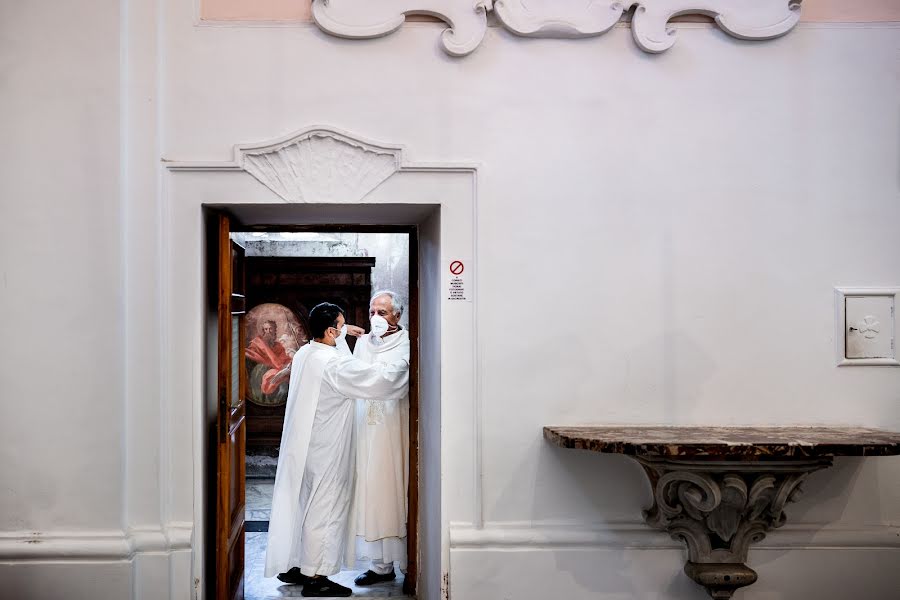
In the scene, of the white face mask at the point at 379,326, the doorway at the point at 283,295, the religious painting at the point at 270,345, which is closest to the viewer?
the white face mask at the point at 379,326

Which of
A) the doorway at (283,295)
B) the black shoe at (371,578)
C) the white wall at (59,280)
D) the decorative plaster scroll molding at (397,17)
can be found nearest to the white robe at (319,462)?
the black shoe at (371,578)

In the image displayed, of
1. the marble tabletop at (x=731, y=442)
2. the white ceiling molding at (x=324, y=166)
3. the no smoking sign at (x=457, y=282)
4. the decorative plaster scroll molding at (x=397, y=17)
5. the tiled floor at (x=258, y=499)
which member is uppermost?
the decorative plaster scroll molding at (x=397, y=17)

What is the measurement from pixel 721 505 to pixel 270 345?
17.3 ft

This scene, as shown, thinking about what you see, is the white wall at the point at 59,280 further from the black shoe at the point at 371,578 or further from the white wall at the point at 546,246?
the black shoe at the point at 371,578

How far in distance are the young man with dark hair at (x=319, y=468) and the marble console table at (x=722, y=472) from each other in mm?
1852

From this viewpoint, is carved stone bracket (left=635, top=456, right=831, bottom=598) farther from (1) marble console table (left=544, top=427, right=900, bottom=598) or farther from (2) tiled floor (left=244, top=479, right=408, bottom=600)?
(2) tiled floor (left=244, top=479, right=408, bottom=600)

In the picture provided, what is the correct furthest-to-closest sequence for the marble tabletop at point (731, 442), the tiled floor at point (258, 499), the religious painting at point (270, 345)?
the religious painting at point (270, 345), the tiled floor at point (258, 499), the marble tabletop at point (731, 442)

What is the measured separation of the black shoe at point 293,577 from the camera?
479cm

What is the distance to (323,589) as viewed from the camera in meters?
4.64

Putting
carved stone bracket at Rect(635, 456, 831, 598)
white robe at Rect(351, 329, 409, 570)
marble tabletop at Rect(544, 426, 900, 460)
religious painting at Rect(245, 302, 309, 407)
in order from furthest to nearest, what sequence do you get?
religious painting at Rect(245, 302, 309, 407) < white robe at Rect(351, 329, 409, 570) < carved stone bracket at Rect(635, 456, 831, 598) < marble tabletop at Rect(544, 426, 900, 460)

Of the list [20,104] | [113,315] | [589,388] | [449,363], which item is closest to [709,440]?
[589,388]

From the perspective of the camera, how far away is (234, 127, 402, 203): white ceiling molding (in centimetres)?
320

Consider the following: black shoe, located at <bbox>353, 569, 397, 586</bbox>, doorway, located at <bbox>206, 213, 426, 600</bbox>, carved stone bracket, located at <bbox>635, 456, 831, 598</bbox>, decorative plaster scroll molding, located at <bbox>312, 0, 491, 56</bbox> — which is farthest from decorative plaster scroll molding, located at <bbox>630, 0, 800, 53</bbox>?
black shoe, located at <bbox>353, 569, 397, 586</bbox>

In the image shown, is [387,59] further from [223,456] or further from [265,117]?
[223,456]
